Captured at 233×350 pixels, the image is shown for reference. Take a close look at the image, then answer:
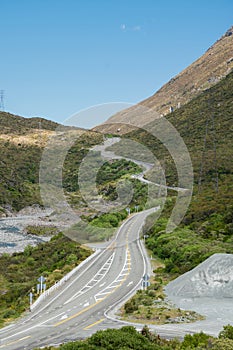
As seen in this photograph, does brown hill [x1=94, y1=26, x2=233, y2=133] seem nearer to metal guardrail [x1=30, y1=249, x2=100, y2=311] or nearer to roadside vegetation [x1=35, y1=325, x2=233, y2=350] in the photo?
metal guardrail [x1=30, y1=249, x2=100, y2=311]

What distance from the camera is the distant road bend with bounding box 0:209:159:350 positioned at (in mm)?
19875

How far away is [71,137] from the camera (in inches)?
4648

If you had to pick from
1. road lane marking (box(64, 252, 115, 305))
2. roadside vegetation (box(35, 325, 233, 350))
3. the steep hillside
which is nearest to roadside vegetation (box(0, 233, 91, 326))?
road lane marking (box(64, 252, 115, 305))

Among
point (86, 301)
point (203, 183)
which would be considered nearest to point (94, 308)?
point (86, 301)

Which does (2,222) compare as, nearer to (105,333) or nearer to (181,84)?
(105,333)

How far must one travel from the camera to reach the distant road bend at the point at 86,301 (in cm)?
1988

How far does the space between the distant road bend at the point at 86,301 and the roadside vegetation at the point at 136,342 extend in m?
4.04

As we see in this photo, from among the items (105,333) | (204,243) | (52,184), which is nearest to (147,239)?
(204,243)

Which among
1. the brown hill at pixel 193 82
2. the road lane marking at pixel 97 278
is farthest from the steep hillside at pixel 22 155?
the road lane marking at pixel 97 278

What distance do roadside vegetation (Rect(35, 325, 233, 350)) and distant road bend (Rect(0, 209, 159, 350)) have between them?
13.3ft

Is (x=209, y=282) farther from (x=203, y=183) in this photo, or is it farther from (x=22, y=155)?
(x=22, y=155)

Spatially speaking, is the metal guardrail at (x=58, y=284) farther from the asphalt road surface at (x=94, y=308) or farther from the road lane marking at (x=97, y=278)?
the road lane marking at (x=97, y=278)

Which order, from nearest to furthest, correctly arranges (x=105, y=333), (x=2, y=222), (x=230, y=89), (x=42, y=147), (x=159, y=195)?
(x=105, y=333) < (x=159, y=195) < (x=2, y=222) < (x=230, y=89) < (x=42, y=147)

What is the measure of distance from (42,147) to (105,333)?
342ft
